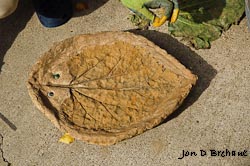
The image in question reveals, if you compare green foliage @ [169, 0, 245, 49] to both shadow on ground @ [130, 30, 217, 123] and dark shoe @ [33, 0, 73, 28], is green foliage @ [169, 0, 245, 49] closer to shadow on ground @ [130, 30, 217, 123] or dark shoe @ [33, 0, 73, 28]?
shadow on ground @ [130, 30, 217, 123]

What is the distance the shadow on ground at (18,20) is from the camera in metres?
2.73

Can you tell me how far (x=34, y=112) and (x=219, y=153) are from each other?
91 cm

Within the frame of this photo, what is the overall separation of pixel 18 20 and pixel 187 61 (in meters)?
0.98

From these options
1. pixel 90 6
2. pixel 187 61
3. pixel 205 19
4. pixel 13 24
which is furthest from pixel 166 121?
pixel 13 24

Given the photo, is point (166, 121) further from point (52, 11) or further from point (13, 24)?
point (13, 24)

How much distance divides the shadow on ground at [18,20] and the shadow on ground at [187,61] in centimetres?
32

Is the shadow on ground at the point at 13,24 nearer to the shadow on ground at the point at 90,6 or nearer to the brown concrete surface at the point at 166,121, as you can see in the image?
the brown concrete surface at the point at 166,121

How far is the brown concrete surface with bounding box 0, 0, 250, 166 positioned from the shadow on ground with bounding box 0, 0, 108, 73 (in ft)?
0.04

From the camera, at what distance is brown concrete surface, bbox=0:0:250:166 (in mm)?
2248

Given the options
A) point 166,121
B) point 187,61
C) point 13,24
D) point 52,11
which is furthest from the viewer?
point 13,24

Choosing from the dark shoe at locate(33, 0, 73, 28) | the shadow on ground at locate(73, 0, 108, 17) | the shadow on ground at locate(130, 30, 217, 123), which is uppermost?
the dark shoe at locate(33, 0, 73, 28)

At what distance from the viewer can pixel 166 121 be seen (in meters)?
2.32

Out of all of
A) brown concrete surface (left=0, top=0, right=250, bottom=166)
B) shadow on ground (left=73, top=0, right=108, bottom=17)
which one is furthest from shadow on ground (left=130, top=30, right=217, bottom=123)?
shadow on ground (left=73, top=0, right=108, bottom=17)

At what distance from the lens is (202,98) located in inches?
93.6
